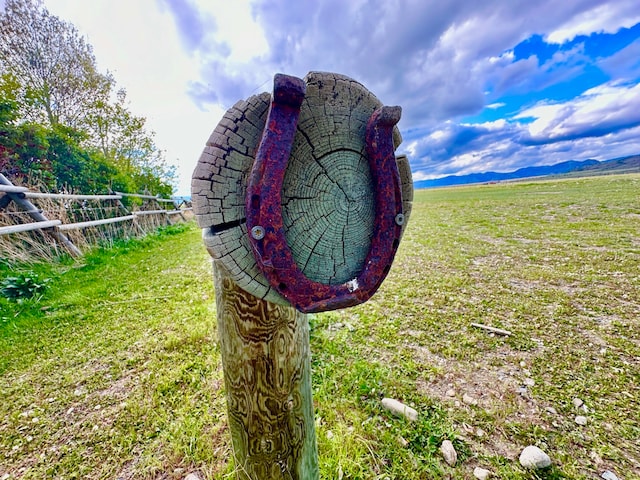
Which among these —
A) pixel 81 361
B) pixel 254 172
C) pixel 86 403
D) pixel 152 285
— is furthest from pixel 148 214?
pixel 254 172

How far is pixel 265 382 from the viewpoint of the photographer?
150 centimetres

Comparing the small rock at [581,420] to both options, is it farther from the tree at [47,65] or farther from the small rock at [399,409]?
the tree at [47,65]

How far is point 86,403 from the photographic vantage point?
9.45 ft

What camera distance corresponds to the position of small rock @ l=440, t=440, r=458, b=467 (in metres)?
2.18

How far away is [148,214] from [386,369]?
43.3 ft

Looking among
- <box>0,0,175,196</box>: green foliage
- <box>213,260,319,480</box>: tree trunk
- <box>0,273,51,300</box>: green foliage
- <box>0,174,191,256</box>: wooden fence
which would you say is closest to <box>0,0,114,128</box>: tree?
<box>0,0,175,196</box>: green foliage

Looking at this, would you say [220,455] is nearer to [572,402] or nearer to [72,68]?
[572,402]

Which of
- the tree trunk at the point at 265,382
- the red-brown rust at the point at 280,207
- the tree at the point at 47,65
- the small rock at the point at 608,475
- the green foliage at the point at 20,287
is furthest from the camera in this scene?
the tree at the point at 47,65

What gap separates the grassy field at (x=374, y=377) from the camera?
2236 millimetres

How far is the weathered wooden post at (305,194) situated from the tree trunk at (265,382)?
0.10 metres

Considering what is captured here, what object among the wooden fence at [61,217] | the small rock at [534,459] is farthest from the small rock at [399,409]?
the wooden fence at [61,217]

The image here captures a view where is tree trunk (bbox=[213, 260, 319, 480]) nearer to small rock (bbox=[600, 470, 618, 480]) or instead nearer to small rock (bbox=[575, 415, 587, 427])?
small rock (bbox=[600, 470, 618, 480])

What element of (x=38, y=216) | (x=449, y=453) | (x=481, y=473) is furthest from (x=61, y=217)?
(x=481, y=473)

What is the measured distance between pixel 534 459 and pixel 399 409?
98cm
